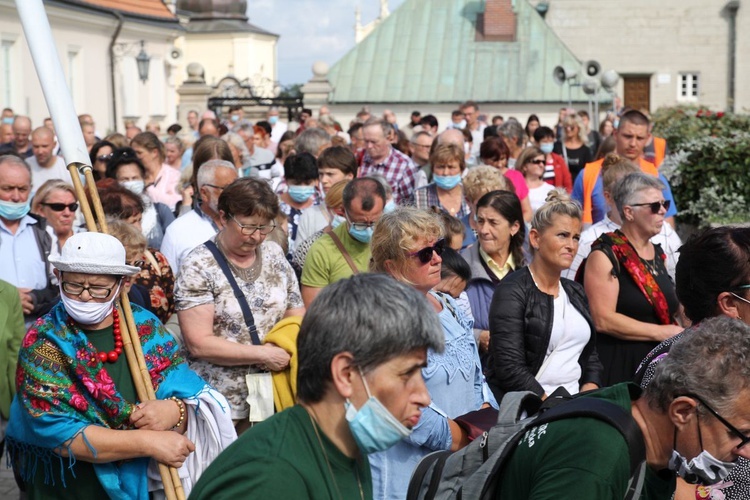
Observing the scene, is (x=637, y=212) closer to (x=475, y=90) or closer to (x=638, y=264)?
(x=638, y=264)

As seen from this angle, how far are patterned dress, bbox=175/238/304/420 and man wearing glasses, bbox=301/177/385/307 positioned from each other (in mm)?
720

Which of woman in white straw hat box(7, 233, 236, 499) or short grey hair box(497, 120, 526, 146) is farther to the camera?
short grey hair box(497, 120, 526, 146)

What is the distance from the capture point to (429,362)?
482cm

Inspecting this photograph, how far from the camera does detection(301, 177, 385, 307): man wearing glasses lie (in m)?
6.75

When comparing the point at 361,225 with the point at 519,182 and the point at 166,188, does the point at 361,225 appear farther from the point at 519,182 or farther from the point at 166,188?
the point at 166,188

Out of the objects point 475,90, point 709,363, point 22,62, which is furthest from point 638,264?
point 475,90

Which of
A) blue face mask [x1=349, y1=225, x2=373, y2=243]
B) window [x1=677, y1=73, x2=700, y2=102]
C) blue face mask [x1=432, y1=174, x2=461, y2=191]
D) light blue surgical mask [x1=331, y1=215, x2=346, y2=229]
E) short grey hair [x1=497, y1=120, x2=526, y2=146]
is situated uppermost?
window [x1=677, y1=73, x2=700, y2=102]

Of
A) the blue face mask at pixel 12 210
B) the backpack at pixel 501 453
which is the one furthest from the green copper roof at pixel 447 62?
the backpack at pixel 501 453

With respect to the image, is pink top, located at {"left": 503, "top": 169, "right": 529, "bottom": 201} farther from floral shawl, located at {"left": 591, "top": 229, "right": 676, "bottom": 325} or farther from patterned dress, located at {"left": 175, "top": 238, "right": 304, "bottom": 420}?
patterned dress, located at {"left": 175, "top": 238, "right": 304, "bottom": 420}

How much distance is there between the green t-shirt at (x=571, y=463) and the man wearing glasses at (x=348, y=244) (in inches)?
129

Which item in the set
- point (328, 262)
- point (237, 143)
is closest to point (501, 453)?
point (328, 262)

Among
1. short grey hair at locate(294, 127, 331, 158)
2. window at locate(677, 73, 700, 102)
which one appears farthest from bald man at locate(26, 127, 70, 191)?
window at locate(677, 73, 700, 102)

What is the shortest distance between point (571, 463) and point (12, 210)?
206 inches

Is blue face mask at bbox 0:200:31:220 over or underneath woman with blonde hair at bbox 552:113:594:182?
underneath
